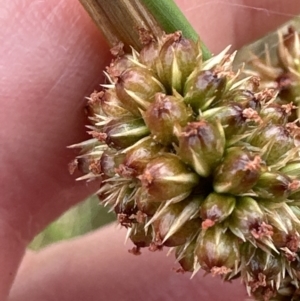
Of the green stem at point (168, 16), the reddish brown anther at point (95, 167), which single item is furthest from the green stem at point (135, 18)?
the reddish brown anther at point (95, 167)

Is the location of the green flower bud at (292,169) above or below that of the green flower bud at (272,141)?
below

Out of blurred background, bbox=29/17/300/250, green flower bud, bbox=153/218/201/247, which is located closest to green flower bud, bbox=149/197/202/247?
green flower bud, bbox=153/218/201/247

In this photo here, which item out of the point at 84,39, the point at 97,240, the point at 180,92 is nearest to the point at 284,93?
the point at 180,92

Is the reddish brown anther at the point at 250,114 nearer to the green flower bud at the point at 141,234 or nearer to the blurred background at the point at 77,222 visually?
the green flower bud at the point at 141,234

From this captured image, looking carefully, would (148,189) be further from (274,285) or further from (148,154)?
(274,285)

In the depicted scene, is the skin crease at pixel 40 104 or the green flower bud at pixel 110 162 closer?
the green flower bud at pixel 110 162

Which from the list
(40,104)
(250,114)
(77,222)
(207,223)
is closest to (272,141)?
(250,114)

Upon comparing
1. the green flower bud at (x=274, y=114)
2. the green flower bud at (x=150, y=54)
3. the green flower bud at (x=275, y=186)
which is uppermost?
the green flower bud at (x=150, y=54)

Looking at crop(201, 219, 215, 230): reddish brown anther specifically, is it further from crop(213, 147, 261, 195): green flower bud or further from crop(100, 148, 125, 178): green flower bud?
crop(100, 148, 125, 178): green flower bud
